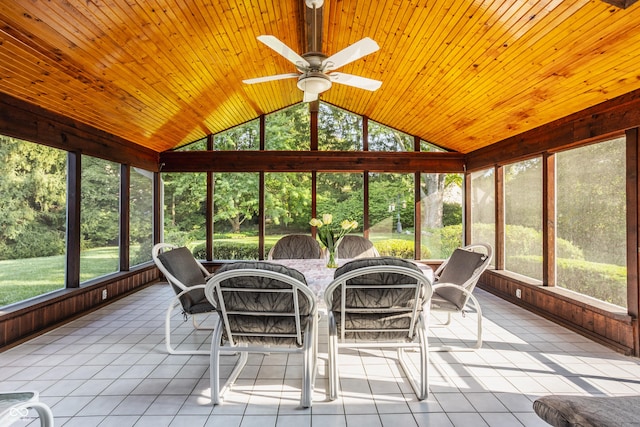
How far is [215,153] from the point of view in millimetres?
6355

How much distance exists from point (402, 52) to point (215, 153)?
13.0 feet

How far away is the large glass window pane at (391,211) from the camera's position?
21.0 ft

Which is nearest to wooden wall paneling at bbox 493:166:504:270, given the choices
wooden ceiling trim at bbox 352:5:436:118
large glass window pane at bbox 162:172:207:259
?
wooden ceiling trim at bbox 352:5:436:118

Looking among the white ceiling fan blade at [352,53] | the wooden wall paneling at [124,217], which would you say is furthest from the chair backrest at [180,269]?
the wooden wall paneling at [124,217]

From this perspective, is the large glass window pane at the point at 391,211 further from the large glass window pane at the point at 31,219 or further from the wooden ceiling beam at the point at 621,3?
the large glass window pane at the point at 31,219

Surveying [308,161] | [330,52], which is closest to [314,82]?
[330,52]

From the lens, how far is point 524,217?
489 cm

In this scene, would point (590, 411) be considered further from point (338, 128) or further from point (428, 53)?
point (338, 128)

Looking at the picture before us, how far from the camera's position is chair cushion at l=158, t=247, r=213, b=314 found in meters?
3.04

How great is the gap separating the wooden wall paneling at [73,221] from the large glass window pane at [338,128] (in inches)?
153

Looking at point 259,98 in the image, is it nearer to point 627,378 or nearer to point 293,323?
point 293,323

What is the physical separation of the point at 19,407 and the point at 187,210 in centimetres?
570

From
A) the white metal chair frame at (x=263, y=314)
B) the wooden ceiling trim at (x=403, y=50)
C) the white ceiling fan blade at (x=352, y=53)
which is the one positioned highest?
the wooden ceiling trim at (x=403, y=50)

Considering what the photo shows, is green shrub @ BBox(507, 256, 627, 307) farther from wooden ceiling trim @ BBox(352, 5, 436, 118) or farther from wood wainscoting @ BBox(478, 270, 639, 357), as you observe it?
wooden ceiling trim @ BBox(352, 5, 436, 118)
